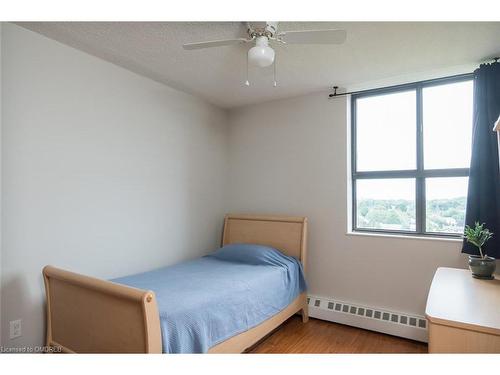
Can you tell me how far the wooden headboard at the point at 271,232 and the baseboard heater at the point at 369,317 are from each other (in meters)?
0.48

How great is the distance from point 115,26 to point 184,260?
2.26 m

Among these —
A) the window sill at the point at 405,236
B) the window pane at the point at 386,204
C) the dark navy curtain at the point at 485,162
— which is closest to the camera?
the dark navy curtain at the point at 485,162

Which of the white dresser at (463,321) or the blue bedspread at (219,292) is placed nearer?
the white dresser at (463,321)

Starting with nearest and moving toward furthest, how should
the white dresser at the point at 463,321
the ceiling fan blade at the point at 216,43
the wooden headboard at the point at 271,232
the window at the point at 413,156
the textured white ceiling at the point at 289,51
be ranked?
the white dresser at the point at 463,321 → the ceiling fan blade at the point at 216,43 → the textured white ceiling at the point at 289,51 → the window at the point at 413,156 → the wooden headboard at the point at 271,232

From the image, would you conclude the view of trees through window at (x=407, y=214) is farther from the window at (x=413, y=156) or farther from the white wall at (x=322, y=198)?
the white wall at (x=322, y=198)

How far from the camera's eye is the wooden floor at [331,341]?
249 centimetres

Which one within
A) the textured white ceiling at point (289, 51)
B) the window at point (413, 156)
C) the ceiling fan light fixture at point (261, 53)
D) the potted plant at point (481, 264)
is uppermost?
the textured white ceiling at point (289, 51)

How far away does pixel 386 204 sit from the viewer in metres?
3.05

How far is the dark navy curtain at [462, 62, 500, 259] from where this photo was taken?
2.32 metres

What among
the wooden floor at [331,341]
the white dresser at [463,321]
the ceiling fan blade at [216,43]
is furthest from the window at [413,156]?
the ceiling fan blade at [216,43]

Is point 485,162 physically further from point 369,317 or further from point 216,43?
point 216,43

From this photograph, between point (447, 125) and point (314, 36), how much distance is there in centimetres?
180

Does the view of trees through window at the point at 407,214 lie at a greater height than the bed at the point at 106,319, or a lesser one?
greater
